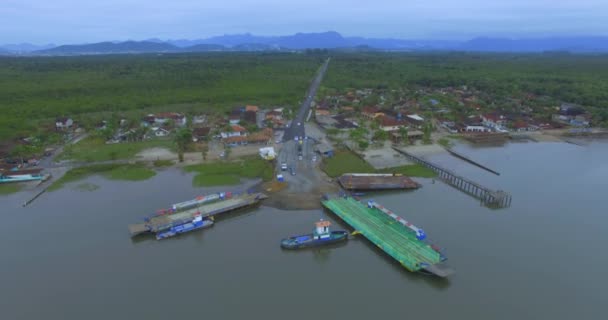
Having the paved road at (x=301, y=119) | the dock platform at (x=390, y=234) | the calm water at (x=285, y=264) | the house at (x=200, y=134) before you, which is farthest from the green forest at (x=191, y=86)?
the dock platform at (x=390, y=234)

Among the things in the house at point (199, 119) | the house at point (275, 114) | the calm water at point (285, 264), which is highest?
the house at point (275, 114)

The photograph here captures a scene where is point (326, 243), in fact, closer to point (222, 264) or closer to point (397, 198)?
point (222, 264)

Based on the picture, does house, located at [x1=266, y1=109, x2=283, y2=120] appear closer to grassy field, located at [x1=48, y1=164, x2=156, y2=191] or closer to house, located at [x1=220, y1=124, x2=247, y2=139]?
house, located at [x1=220, y1=124, x2=247, y2=139]

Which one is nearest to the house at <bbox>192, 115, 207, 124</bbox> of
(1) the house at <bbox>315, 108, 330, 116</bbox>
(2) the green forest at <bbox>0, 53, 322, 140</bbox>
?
(2) the green forest at <bbox>0, 53, 322, 140</bbox>

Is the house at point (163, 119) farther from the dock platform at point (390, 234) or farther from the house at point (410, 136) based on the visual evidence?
the dock platform at point (390, 234)

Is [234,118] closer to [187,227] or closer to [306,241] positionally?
[187,227]

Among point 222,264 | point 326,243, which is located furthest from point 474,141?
point 222,264
